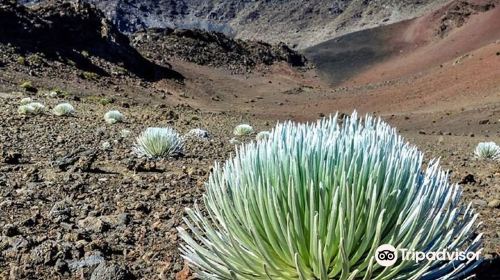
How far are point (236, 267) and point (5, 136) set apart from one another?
491cm

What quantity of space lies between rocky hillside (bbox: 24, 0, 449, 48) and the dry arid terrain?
57.3ft

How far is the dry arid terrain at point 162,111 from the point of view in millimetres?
2754

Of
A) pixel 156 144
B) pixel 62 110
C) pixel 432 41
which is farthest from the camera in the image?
pixel 432 41

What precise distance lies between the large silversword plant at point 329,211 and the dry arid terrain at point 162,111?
58cm

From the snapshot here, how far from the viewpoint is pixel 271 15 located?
231ft

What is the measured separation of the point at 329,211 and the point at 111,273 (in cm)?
104

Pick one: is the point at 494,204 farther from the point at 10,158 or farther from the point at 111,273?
the point at 10,158

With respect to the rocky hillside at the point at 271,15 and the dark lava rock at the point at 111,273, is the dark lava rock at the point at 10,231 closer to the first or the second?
the dark lava rock at the point at 111,273

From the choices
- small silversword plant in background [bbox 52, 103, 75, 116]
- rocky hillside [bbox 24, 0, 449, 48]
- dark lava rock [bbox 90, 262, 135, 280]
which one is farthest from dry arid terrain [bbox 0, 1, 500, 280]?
rocky hillside [bbox 24, 0, 449, 48]

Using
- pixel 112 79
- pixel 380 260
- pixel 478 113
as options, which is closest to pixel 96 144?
pixel 380 260

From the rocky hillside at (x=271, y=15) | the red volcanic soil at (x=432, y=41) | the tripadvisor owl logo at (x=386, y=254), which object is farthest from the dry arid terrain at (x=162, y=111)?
the rocky hillside at (x=271, y=15)

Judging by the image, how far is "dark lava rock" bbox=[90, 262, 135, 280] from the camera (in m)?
2.27

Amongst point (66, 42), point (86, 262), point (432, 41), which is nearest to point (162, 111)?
point (86, 262)

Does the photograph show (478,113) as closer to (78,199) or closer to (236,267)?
(78,199)
